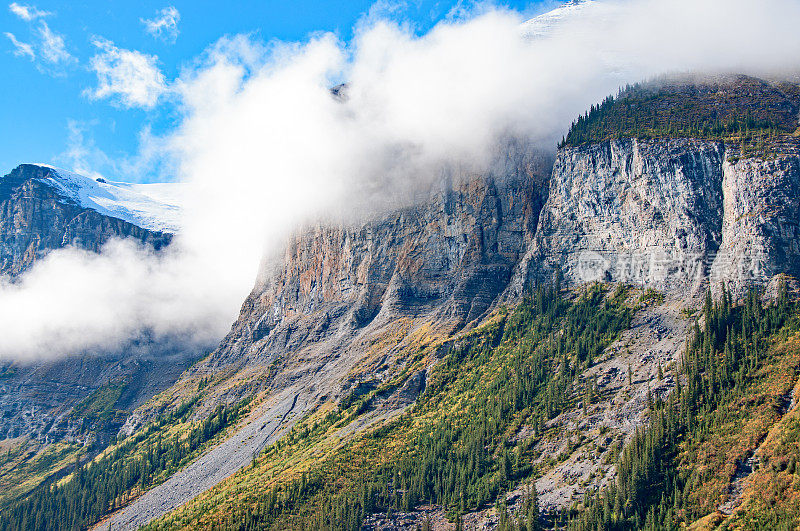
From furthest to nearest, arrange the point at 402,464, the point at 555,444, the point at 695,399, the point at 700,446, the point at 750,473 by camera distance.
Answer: the point at 402,464 → the point at 555,444 → the point at 695,399 → the point at 700,446 → the point at 750,473

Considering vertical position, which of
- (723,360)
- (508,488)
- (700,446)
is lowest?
(508,488)

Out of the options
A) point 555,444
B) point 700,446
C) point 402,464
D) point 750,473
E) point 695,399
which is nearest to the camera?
point 750,473

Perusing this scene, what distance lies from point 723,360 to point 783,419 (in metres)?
26.3

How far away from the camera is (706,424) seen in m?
160

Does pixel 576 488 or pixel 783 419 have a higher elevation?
pixel 783 419

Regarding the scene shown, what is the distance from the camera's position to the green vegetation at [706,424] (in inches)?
5812

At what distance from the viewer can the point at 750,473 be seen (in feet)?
471

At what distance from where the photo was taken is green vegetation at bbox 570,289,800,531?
147625 mm

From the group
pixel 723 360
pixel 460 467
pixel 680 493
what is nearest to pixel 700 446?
pixel 680 493

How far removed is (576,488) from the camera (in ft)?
531

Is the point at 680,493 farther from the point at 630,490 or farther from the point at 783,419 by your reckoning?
the point at 783,419

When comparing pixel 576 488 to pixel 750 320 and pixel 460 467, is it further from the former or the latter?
pixel 750 320

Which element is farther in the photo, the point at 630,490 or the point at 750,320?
the point at 750,320

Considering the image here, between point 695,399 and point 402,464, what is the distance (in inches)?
3170
